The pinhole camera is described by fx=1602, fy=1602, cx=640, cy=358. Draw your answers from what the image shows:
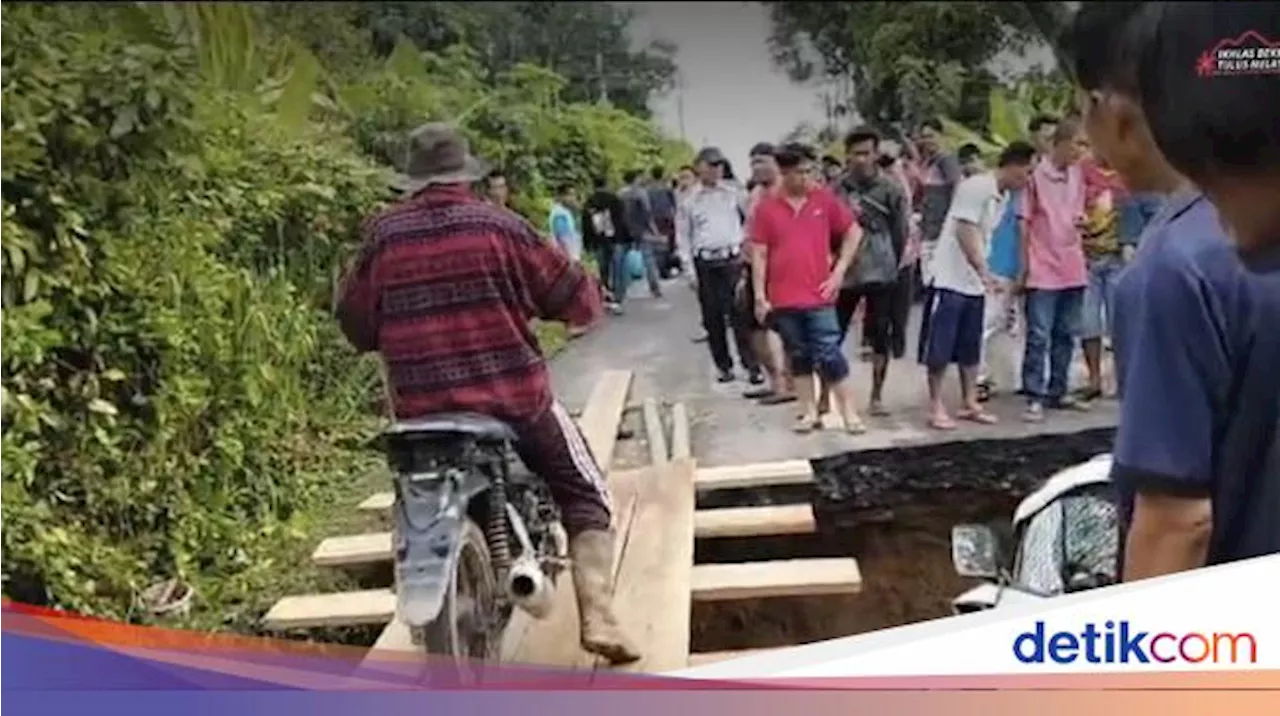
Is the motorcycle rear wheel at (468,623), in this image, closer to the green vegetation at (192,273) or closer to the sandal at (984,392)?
the green vegetation at (192,273)

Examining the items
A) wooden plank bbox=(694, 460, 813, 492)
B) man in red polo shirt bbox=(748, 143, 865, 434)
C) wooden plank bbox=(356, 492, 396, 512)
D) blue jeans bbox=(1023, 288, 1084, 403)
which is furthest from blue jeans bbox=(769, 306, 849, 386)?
wooden plank bbox=(356, 492, 396, 512)

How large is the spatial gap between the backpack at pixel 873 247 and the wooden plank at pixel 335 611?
600 millimetres

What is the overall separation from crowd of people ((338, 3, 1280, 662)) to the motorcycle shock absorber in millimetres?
39

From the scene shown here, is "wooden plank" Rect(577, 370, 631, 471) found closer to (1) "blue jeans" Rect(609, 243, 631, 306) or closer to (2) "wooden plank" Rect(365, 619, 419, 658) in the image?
(1) "blue jeans" Rect(609, 243, 631, 306)

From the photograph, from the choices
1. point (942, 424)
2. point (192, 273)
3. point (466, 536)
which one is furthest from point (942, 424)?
point (192, 273)

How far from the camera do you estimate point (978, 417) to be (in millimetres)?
1761

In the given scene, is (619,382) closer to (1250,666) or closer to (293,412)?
(293,412)

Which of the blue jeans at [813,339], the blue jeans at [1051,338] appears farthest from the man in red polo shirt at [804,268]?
the blue jeans at [1051,338]

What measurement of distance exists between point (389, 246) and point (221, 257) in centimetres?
21

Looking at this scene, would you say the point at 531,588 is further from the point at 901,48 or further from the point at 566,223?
the point at 901,48

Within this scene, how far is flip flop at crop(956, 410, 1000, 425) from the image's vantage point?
1.75 m

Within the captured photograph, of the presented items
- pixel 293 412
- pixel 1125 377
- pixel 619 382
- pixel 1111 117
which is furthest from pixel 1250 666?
pixel 293 412

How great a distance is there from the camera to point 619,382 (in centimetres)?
173

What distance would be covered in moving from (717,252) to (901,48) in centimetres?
30
